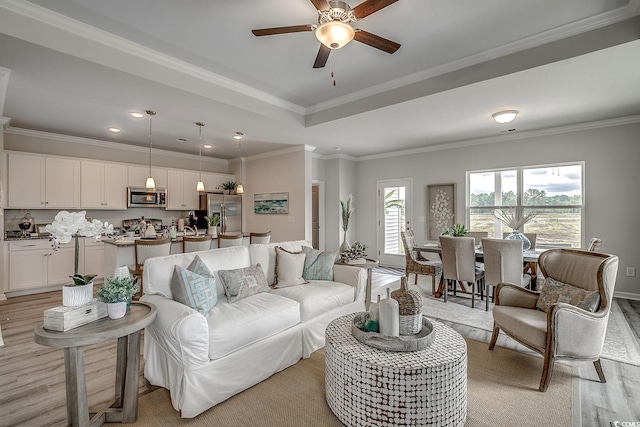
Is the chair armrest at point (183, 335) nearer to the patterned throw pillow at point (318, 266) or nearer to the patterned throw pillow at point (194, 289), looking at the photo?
the patterned throw pillow at point (194, 289)

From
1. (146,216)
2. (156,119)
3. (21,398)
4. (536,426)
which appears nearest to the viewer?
(536,426)

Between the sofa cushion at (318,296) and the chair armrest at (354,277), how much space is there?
8 centimetres

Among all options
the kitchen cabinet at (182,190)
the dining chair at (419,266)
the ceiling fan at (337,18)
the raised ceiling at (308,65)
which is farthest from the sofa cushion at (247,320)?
the kitchen cabinet at (182,190)

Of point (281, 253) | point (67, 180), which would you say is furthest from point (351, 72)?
point (67, 180)

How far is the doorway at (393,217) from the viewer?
686 centimetres

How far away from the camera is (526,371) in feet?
8.21

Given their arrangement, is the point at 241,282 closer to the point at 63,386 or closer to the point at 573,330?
the point at 63,386

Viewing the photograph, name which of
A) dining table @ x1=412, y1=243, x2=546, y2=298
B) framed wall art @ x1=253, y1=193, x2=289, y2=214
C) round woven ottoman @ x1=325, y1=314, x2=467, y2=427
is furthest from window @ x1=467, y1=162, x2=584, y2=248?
round woven ottoman @ x1=325, y1=314, x2=467, y2=427

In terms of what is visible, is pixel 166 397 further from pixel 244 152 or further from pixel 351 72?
pixel 244 152

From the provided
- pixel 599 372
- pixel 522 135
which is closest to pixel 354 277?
pixel 599 372

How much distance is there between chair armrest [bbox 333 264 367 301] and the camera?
3400 mm

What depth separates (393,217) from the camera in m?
7.07

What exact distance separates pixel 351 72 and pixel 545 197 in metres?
4.19

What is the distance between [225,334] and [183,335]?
296 mm
